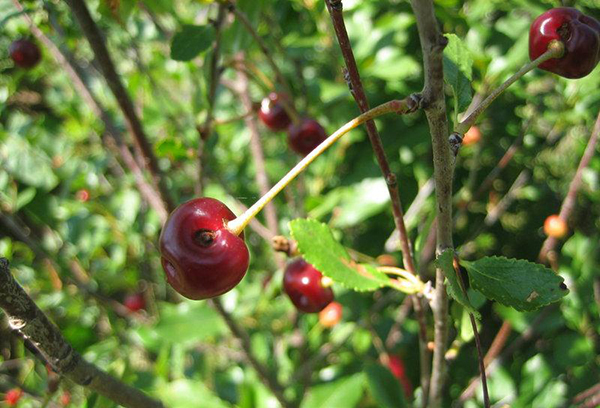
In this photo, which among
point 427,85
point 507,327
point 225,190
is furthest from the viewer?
point 225,190

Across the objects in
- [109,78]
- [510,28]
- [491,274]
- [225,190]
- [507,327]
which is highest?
[510,28]

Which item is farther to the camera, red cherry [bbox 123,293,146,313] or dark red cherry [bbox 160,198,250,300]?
red cherry [bbox 123,293,146,313]

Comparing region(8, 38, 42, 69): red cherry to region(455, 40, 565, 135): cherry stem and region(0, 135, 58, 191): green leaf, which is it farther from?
region(455, 40, 565, 135): cherry stem

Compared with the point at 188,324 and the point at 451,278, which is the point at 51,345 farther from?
the point at 188,324

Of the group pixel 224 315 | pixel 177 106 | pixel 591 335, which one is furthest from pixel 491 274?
pixel 177 106

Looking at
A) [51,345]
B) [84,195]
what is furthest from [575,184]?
[84,195]

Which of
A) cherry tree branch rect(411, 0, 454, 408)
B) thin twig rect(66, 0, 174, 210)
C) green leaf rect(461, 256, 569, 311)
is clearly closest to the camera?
cherry tree branch rect(411, 0, 454, 408)

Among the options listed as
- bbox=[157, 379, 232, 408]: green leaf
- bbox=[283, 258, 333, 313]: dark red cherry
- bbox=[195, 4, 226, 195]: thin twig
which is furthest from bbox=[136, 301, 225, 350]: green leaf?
bbox=[283, 258, 333, 313]: dark red cherry

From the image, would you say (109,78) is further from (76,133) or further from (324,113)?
(76,133)
